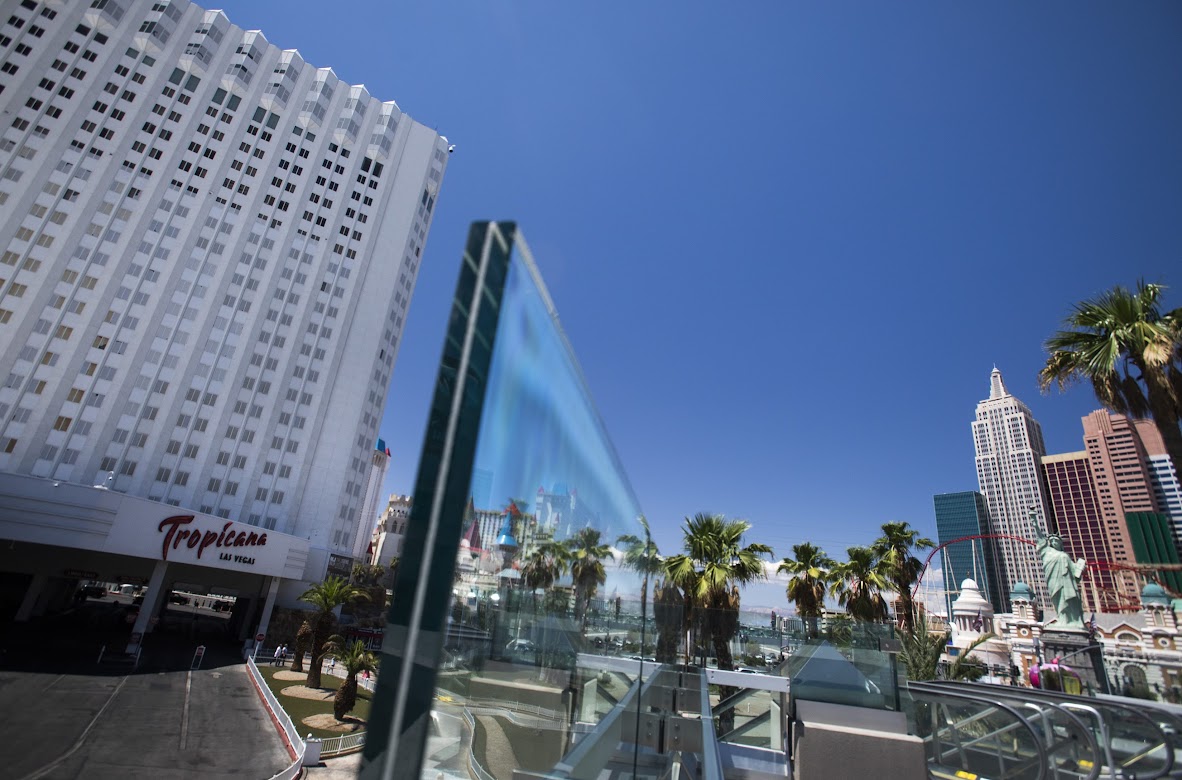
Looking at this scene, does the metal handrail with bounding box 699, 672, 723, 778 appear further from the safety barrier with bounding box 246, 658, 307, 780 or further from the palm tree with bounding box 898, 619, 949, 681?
the safety barrier with bounding box 246, 658, 307, 780

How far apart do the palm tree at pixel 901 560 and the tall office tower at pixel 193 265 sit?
45314 millimetres

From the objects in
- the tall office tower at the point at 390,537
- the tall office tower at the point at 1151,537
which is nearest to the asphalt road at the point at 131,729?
the tall office tower at the point at 390,537

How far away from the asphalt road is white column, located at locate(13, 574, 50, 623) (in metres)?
18.0

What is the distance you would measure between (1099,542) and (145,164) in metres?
191

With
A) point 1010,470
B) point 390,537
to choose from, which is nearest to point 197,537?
point 390,537

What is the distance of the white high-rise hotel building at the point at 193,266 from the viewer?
137 feet

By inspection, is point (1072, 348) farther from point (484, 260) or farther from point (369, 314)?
point (369, 314)

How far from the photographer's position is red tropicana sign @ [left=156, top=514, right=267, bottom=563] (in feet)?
109

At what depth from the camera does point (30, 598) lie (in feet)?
120

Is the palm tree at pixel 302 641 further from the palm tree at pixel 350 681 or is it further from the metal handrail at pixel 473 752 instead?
the metal handrail at pixel 473 752

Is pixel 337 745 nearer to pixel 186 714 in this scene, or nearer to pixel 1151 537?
pixel 186 714

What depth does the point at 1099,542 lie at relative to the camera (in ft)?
422

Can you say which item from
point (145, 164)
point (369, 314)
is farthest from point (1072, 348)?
point (145, 164)

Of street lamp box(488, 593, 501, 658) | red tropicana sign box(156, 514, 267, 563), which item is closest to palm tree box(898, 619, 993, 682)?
street lamp box(488, 593, 501, 658)
